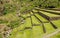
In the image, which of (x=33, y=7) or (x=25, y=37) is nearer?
(x=25, y=37)

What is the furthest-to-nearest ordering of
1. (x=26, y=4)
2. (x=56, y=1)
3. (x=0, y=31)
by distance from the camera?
(x=26, y=4)
(x=56, y=1)
(x=0, y=31)

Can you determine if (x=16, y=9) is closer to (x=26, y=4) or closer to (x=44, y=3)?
(x=26, y=4)

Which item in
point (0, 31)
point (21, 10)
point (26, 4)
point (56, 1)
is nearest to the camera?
point (0, 31)

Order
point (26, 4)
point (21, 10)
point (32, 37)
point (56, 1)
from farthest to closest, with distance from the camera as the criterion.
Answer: point (26, 4), point (21, 10), point (56, 1), point (32, 37)

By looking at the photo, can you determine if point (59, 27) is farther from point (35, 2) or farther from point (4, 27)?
point (35, 2)

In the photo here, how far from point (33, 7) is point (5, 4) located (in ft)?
22.2

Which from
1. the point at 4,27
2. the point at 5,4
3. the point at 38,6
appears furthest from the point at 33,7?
the point at 4,27

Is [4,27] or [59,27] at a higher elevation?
[59,27]

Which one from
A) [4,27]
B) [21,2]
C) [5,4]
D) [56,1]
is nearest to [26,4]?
[21,2]

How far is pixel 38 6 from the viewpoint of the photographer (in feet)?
120

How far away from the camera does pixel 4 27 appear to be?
75.1 ft

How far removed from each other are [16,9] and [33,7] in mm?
4191

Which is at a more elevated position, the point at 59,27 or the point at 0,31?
the point at 59,27

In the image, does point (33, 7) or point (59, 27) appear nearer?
point (59, 27)
